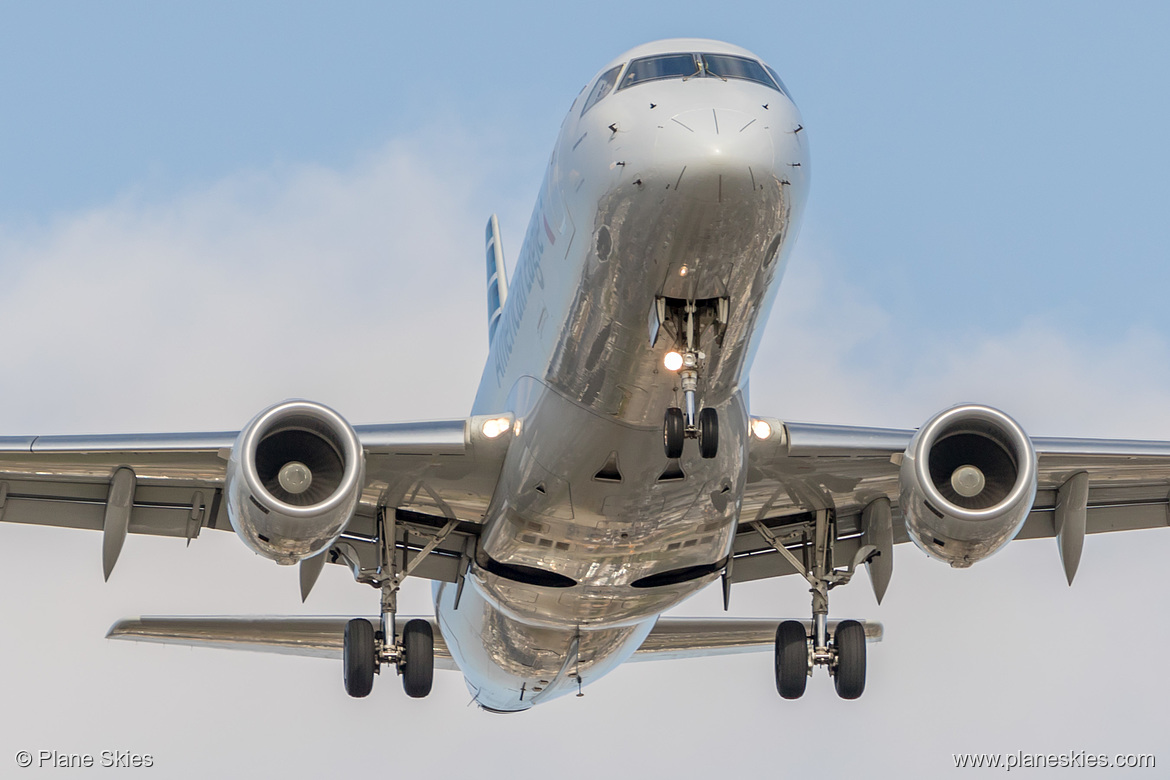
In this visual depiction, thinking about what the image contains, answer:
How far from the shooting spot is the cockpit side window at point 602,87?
13.4 meters

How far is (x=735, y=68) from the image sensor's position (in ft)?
42.8

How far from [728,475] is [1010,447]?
2.75m

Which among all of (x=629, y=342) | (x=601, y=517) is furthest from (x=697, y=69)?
(x=601, y=517)

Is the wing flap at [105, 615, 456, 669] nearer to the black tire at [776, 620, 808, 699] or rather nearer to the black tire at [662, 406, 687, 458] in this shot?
the black tire at [776, 620, 808, 699]

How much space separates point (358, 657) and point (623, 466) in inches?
155

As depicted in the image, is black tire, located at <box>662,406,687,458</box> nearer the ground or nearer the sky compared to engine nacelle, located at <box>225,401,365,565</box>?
nearer the sky

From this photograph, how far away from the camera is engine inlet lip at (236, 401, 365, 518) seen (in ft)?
46.0

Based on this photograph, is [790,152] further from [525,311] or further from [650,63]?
[525,311]

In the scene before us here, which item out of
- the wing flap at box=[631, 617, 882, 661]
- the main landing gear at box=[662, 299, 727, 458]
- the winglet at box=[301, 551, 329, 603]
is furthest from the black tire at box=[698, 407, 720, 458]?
the wing flap at box=[631, 617, 882, 661]

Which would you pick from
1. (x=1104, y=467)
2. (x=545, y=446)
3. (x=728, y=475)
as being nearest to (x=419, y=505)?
(x=545, y=446)

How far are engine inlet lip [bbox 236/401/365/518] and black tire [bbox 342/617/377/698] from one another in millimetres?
2364

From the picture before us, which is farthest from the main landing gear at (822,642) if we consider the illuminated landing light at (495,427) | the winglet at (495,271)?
the winglet at (495,271)

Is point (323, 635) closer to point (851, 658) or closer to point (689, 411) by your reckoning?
point (851, 658)

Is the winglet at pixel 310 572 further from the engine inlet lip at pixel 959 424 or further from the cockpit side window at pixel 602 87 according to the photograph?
the engine inlet lip at pixel 959 424
